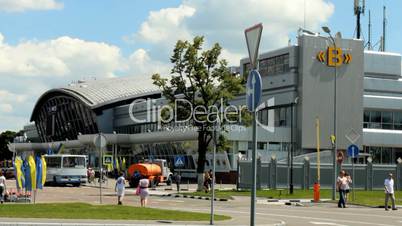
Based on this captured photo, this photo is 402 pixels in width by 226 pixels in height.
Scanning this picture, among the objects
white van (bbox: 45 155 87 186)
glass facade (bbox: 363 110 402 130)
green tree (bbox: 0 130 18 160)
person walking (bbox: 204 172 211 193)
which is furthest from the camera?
green tree (bbox: 0 130 18 160)

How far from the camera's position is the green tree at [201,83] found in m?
47.9

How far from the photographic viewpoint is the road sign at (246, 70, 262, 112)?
1136 cm

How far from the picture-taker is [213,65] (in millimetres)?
48875

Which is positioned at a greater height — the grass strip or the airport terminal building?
the airport terminal building

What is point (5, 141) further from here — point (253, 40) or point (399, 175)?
point (253, 40)

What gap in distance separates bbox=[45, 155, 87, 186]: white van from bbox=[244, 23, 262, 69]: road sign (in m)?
49.0

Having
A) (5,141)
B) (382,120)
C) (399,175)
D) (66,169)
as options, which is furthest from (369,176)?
(5,141)

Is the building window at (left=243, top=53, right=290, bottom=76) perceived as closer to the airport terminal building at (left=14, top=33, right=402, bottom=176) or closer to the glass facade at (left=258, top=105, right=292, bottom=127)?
the airport terminal building at (left=14, top=33, right=402, bottom=176)

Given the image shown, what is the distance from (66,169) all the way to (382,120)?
117 ft

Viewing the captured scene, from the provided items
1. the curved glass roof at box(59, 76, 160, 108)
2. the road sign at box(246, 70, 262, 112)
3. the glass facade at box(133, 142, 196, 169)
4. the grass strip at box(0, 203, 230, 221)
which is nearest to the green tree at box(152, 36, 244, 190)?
the grass strip at box(0, 203, 230, 221)

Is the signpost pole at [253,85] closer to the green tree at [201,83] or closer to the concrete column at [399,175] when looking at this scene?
the green tree at [201,83]

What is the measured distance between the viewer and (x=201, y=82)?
158 ft

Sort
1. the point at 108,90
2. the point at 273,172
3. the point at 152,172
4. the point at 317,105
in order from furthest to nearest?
the point at 108,90 < the point at 317,105 < the point at 152,172 < the point at 273,172

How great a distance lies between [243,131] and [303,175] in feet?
54.1
